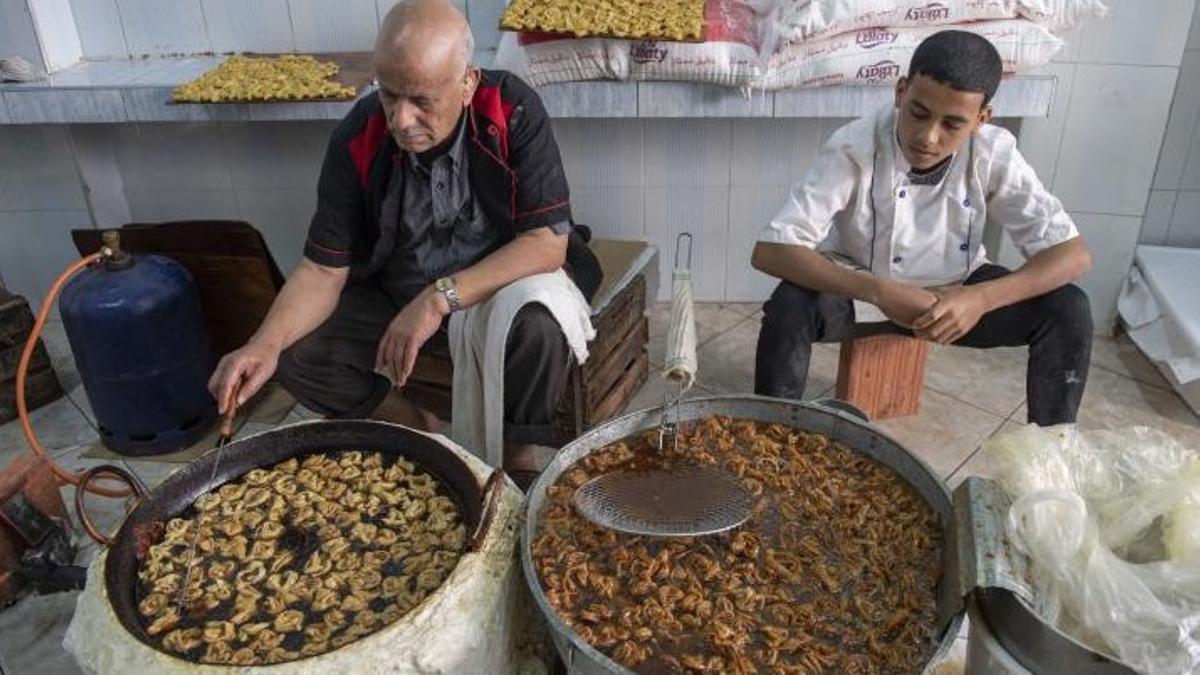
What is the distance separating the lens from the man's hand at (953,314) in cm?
212

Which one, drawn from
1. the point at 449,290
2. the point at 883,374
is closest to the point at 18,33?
the point at 449,290

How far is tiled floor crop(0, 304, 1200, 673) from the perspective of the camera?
2.65 meters

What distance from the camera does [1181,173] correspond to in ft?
10.00

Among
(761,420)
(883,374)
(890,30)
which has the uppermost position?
(890,30)

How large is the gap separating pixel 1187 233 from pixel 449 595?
3.03 m

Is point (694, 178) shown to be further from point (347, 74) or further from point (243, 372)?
point (243, 372)

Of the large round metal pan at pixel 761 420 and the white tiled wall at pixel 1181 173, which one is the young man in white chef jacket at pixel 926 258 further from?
the white tiled wall at pixel 1181 173

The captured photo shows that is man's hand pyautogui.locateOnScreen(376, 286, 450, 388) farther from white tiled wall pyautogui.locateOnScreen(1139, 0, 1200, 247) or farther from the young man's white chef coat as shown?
white tiled wall pyautogui.locateOnScreen(1139, 0, 1200, 247)

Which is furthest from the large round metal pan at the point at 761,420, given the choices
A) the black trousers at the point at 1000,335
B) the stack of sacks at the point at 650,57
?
the stack of sacks at the point at 650,57

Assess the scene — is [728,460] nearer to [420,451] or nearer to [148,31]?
[420,451]

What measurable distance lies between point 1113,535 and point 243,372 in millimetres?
1716

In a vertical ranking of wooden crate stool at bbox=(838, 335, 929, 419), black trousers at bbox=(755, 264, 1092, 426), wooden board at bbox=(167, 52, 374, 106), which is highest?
wooden board at bbox=(167, 52, 374, 106)

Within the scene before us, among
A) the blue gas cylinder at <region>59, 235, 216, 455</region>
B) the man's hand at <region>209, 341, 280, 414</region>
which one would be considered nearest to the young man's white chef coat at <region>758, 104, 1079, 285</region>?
the man's hand at <region>209, 341, 280, 414</region>

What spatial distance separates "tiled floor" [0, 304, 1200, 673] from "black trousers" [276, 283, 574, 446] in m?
0.64
